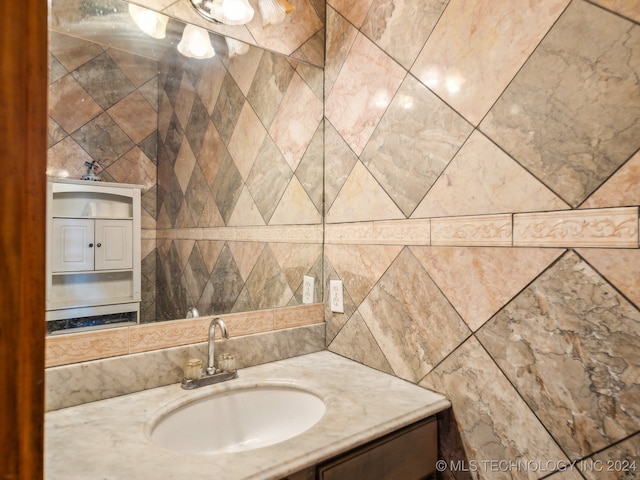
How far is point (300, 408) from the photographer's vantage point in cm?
110

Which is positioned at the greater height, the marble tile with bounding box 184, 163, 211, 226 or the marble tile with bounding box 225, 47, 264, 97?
the marble tile with bounding box 225, 47, 264, 97

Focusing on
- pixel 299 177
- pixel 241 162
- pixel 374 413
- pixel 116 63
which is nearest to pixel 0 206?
pixel 374 413

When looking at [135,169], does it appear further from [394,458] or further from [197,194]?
[394,458]

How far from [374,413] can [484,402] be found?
11.4 inches

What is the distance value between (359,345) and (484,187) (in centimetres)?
71

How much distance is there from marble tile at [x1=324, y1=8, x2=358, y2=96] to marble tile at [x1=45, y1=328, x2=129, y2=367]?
1.16 m

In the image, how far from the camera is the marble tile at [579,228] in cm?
70

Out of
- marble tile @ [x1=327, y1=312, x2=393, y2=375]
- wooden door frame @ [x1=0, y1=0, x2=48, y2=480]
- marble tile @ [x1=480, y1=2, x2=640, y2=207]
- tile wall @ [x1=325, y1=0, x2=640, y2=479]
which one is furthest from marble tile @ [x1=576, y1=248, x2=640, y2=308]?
wooden door frame @ [x1=0, y1=0, x2=48, y2=480]

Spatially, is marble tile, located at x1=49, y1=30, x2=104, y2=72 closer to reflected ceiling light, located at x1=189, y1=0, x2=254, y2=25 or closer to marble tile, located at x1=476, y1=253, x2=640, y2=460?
reflected ceiling light, located at x1=189, y1=0, x2=254, y2=25

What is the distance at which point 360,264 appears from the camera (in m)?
1.32

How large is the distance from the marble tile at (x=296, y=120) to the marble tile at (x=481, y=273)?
2.29 feet

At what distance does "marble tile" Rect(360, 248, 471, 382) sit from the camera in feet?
3.37

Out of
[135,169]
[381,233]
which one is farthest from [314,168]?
[135,169]

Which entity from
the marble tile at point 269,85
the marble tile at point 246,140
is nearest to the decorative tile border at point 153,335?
the marble tile at point 246,140
